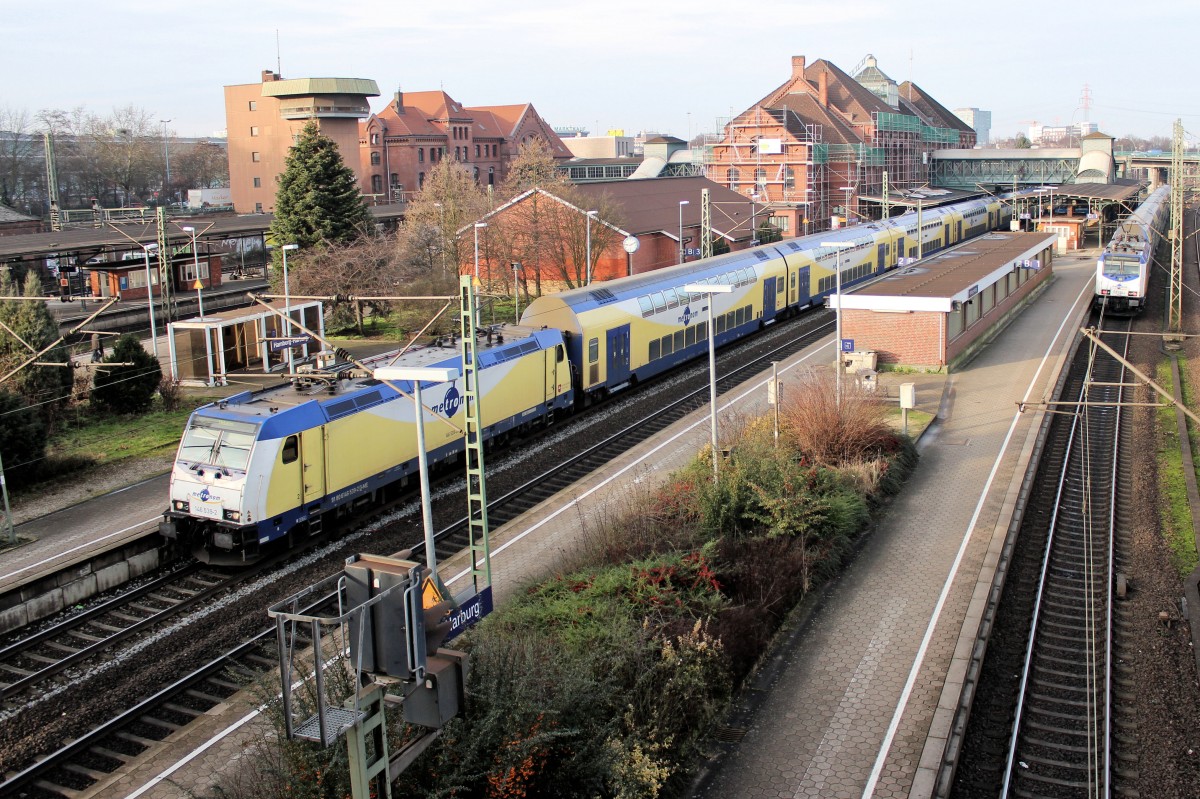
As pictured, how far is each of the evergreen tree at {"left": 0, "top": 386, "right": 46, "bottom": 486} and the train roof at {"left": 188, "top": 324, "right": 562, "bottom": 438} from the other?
21.3 feet

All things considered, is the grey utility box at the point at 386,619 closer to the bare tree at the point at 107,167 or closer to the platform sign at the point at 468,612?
the platform sign at the point at 468,612

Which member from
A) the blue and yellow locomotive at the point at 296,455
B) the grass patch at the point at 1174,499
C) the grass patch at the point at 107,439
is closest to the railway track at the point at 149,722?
the blue and yellow locomotive at the point at 296,455

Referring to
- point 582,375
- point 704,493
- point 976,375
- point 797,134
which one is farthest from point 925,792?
point 797,134

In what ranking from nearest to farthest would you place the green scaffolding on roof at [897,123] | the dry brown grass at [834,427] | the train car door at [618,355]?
the dry brown grass at [834,427], the train car door at [618,355], the green scaffolding on roof at [897,123]

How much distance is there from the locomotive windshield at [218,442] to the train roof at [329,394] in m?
0.13

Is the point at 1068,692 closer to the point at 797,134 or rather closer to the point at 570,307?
the point at 570,307

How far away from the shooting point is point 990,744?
1213cm

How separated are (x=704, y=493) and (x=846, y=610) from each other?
3037mm

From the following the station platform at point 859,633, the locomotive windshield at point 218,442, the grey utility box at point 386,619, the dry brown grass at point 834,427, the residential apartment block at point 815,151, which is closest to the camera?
the grey utility box at point 386,619

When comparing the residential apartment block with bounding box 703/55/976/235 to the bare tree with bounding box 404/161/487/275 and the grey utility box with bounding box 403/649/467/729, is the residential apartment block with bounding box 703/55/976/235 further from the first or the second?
the grey utility box with bounding box 403/649/467/729

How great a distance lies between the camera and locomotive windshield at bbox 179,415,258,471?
16.4m

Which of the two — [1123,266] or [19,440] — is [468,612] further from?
[1123,266]

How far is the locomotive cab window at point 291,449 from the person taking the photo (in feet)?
54.9

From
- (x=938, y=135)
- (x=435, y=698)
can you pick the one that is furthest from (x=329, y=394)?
(x=938, y=135)
